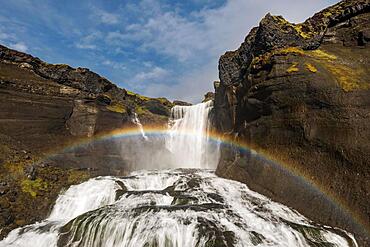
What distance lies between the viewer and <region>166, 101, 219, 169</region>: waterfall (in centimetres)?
3738

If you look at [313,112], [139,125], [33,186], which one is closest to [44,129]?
[33,186]

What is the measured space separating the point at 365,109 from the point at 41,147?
998 inches

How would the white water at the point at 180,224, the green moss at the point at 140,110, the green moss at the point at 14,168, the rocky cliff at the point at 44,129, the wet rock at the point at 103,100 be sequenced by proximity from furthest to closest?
the green moss at the point at 140,110
the wet rock at the point at 103,100
the green moss at the point at 14,168
the rocky cliff at the point at 44,129
the white water at the point at 180,224

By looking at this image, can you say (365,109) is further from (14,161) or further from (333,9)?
(14,161)

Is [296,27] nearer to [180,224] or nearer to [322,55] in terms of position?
[322,55]

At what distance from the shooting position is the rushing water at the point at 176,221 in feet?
38.5

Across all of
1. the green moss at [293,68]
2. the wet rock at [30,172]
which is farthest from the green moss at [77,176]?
the green moss at [293,68]

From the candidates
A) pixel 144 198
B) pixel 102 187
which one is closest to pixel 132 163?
pixel 102 187

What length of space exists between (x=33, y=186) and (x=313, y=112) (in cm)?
1996

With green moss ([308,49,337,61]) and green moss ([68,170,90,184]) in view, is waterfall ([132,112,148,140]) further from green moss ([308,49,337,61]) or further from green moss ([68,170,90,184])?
green moss ([308,49,337,61])

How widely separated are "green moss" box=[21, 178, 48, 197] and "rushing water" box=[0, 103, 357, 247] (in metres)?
1.64

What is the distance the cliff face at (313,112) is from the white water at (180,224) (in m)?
1.73

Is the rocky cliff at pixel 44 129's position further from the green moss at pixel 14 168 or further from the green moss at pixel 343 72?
the green moss at pixel 343 72

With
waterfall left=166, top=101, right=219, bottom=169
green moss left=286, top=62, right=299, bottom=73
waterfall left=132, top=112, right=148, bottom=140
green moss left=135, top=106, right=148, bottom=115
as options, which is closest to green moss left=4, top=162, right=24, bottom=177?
waterfall left=132, top=112, right=148, bottom=140
